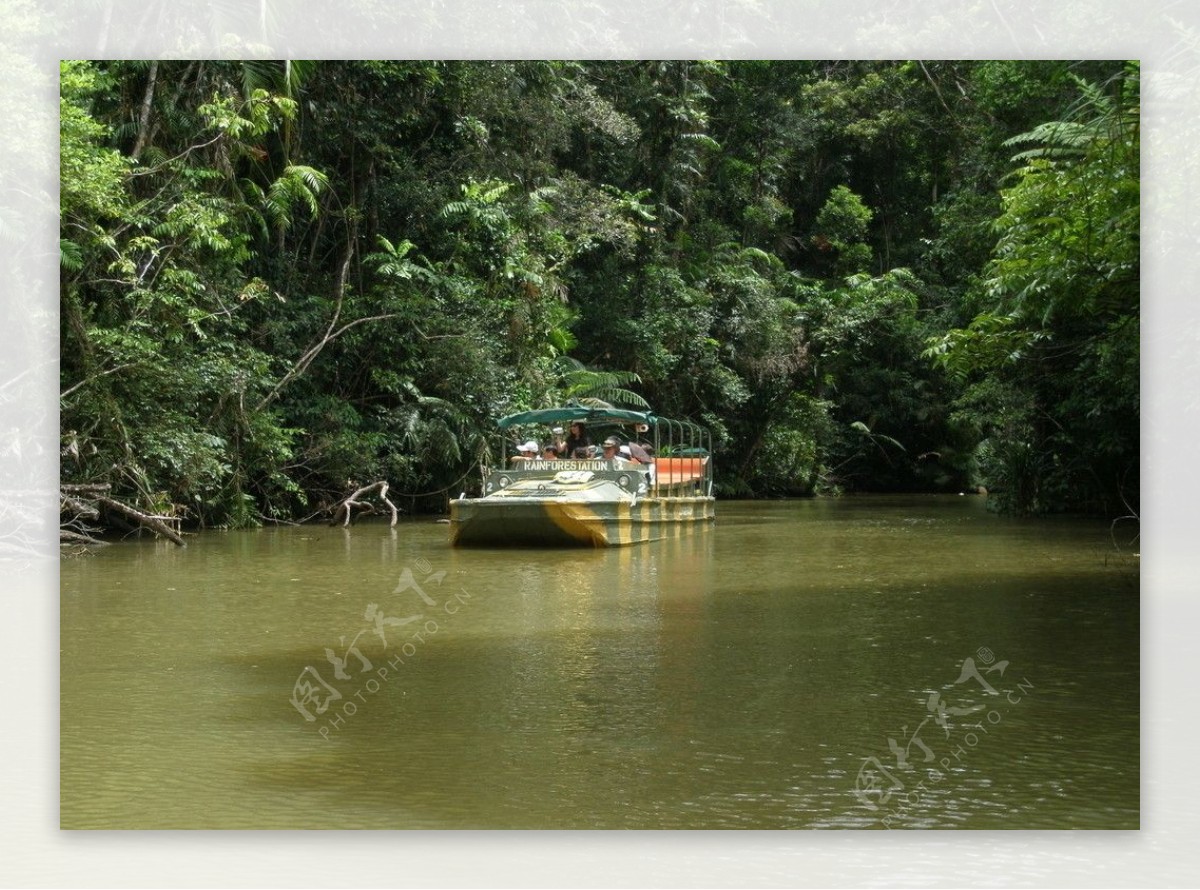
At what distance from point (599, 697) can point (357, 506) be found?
14.9m

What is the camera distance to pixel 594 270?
2980 cm

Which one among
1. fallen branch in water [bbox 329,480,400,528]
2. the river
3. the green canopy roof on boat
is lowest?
the river

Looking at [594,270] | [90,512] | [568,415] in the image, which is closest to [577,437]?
[568,415]

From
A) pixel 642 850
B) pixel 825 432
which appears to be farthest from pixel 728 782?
pixel 825 432

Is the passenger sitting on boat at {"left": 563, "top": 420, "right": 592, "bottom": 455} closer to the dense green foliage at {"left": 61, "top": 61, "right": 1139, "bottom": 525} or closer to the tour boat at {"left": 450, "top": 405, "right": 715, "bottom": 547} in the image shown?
the tour boat at {"left": 450, "top": 405, "right": 715, "bottom": 547}

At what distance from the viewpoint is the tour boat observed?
51.7 feet

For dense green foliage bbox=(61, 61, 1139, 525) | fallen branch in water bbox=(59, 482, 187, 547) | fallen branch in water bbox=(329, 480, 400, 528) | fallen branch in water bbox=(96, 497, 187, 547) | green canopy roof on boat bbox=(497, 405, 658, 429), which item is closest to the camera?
fallen branch in water bbox=(59, 482, 187, 547)

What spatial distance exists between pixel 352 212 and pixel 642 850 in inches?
731

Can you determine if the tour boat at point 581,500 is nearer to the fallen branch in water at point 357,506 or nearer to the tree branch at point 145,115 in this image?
the fallen branch in water at point 357,506

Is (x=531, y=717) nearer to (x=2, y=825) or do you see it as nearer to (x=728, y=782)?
(x=728, y=782)

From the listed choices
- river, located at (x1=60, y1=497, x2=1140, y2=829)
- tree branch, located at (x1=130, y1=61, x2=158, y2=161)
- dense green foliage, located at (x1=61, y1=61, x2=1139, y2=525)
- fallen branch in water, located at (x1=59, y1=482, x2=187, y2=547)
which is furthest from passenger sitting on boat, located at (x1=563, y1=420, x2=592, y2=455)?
tree branch, located at (x1=130, y1=61, x2=158, y2=161)

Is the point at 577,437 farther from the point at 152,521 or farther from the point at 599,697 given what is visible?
the point at 599,697

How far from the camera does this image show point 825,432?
34.3m

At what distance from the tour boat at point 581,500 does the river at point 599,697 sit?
2.26m
